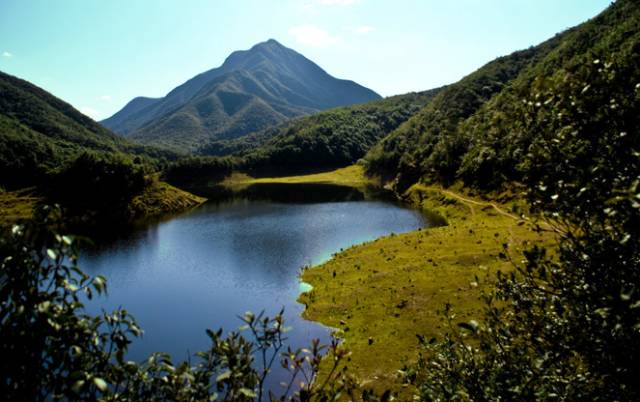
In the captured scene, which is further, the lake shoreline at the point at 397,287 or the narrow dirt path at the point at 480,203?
the narrow dirt path at the point at 480,203

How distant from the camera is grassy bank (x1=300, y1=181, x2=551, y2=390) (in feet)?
128

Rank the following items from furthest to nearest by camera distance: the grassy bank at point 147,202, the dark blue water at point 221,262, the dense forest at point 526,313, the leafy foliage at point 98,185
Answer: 1. the leafy foliage at point 98,185
2. the grassy bank at point 147,202
3. the dark blue water at point 221,262
4. the dense forest at point 526,313

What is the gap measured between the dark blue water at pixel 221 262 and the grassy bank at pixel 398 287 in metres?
4.13

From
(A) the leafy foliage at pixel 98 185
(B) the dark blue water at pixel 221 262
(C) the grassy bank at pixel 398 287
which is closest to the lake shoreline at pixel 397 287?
(C) the grassy bank at pixel 398 287

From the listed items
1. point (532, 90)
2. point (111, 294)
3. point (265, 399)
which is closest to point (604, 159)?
point (532, 90)

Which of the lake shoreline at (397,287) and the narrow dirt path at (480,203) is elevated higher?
the narrow dirt path at (480,203)

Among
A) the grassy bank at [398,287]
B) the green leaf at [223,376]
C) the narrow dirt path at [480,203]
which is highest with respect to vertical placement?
the green leaf at [223,376]

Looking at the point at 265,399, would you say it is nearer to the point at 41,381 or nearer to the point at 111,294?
the point at 41,381

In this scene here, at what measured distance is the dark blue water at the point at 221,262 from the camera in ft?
165

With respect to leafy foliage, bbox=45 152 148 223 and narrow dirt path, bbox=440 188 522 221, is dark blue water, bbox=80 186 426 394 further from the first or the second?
leafy foliage, bbox=45 152 148 223

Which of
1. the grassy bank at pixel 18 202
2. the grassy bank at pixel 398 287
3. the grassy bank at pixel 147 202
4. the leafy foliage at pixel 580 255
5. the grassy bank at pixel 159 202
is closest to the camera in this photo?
the leafy foliage at pixel 580 255

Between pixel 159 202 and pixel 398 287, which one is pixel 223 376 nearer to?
pixel 398 287

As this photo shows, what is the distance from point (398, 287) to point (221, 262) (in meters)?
38.3

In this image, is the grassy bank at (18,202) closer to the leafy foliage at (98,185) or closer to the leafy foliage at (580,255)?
the leafy foliage at (98,185)
